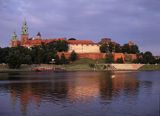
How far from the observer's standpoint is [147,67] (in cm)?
13612

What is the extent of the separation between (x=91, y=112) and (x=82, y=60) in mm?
115286

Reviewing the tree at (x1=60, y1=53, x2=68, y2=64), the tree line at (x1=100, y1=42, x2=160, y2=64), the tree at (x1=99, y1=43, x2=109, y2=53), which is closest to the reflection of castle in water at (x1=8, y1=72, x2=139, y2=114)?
the tree at (x1=60, y1=53, x2=68, y2=64)

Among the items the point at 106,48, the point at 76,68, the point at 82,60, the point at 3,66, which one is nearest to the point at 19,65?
the point at 3,66

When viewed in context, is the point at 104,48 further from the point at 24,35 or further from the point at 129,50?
the point at 24,35

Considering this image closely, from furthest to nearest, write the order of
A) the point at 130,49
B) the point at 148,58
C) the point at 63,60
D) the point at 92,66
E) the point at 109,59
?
the point at 130,49 < the point at 148,58 < the point at 109,59 < the point at 92,66 < the point at 63,60

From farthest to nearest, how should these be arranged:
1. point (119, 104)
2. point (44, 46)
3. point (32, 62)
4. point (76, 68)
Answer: point (44, 46), point (76, 68), point (32, 62), point (119, 104)

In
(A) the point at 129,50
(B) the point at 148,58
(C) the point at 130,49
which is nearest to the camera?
(B) the point at 148,58

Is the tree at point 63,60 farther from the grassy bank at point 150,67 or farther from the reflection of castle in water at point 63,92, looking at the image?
the reflection of castle in water at point 63,92

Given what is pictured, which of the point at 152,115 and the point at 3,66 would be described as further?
the point at 3,66

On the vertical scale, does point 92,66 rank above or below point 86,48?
below

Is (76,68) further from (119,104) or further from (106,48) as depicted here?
(119,104)

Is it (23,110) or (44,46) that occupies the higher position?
(44,46)

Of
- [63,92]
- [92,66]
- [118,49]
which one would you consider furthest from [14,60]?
[63,92]

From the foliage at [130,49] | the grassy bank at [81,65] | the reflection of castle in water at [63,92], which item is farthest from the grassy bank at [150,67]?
the reflection of castle in water at [63,92]
